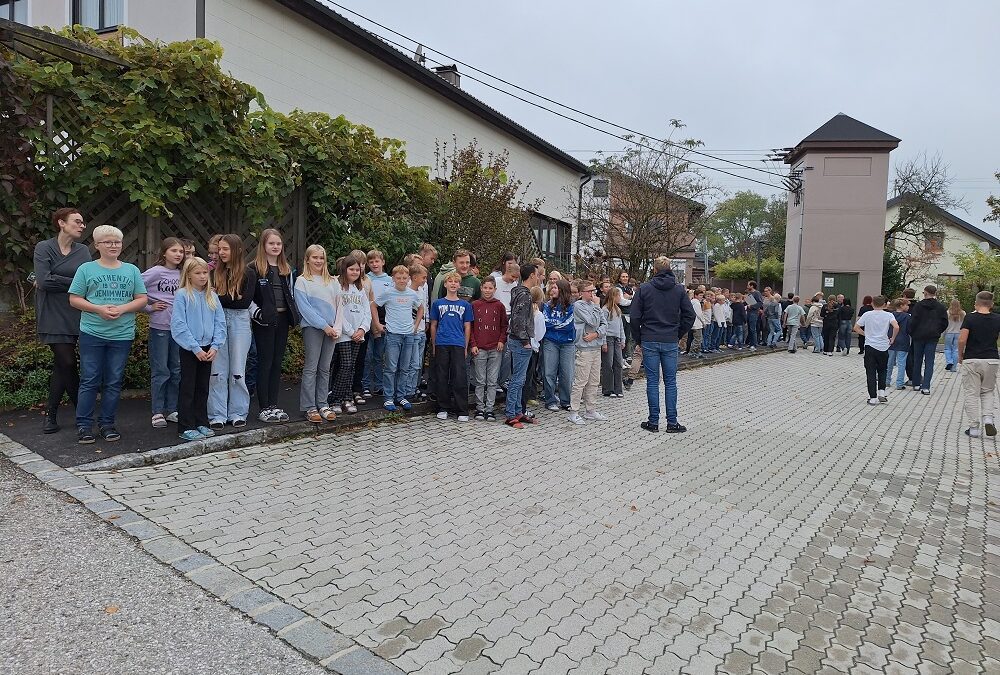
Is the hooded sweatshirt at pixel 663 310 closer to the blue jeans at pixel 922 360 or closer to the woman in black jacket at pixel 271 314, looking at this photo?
the woman in black jacket at pixel 271 314

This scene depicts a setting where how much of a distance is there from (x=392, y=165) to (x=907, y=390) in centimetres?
1154

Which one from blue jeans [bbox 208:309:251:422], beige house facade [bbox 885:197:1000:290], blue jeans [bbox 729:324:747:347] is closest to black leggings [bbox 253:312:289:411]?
blue jeans [bbox 208:309:251:422]

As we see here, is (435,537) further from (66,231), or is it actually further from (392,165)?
(392,165)

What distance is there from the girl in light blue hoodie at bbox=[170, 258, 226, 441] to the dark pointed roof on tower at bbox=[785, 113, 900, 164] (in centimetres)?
3510

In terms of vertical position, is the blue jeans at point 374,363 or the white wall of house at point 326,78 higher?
the white wall of house at point 326,78

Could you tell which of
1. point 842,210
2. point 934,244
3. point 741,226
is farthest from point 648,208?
point 741,226

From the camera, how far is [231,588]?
342cm

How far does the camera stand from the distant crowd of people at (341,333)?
5.59 m

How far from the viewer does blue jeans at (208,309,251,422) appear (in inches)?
241

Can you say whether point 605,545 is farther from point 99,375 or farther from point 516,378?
point 99,375

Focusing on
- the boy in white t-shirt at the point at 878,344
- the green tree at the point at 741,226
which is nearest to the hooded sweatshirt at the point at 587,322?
the boy in white t-shirt at the point at 878,344

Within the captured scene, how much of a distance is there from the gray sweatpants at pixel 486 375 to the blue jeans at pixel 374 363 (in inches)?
46.6

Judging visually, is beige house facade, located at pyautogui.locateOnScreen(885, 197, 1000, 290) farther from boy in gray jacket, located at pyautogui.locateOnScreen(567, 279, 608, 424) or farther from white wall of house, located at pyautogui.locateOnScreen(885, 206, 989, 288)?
boy in gray jacket, located at pyautogui.locateOnScreen(567, 279, 608, 424)

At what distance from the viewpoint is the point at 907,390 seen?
13.3 m
